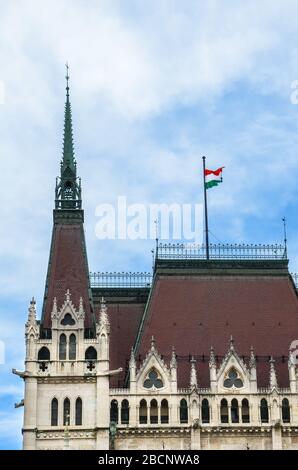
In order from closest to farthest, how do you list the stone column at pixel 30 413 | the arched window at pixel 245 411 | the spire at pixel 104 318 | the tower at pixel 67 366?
1. the stone column at pixel 30 413
2. the tower at pixel 67 366
3. the arched window at pixel 245 411
4. the spire at pixel 104 318

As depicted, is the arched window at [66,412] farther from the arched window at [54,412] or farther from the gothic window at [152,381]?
the gothic window at [152,381]

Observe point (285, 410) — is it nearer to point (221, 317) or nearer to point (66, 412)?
point (221, 317)

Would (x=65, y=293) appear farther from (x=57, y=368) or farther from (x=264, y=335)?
Result: (x=264, y=335)

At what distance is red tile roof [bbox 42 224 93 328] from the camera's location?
78125 millimetres

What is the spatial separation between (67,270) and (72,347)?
613 cm

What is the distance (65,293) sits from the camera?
78.2m

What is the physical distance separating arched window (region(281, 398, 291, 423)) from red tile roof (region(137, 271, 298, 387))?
1.51 meters

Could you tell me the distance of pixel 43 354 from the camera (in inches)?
2990

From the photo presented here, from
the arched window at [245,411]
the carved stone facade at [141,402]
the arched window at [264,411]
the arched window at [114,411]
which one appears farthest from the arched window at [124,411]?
the arched window at [264,411]

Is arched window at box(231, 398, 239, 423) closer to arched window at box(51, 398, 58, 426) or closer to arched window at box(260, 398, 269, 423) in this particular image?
arched window at box(260, 398, 269, 423)

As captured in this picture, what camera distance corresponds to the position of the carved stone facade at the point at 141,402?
243ft

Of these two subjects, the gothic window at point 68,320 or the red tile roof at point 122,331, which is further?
the red tile roof at point 122,331

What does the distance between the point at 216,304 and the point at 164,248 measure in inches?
227
